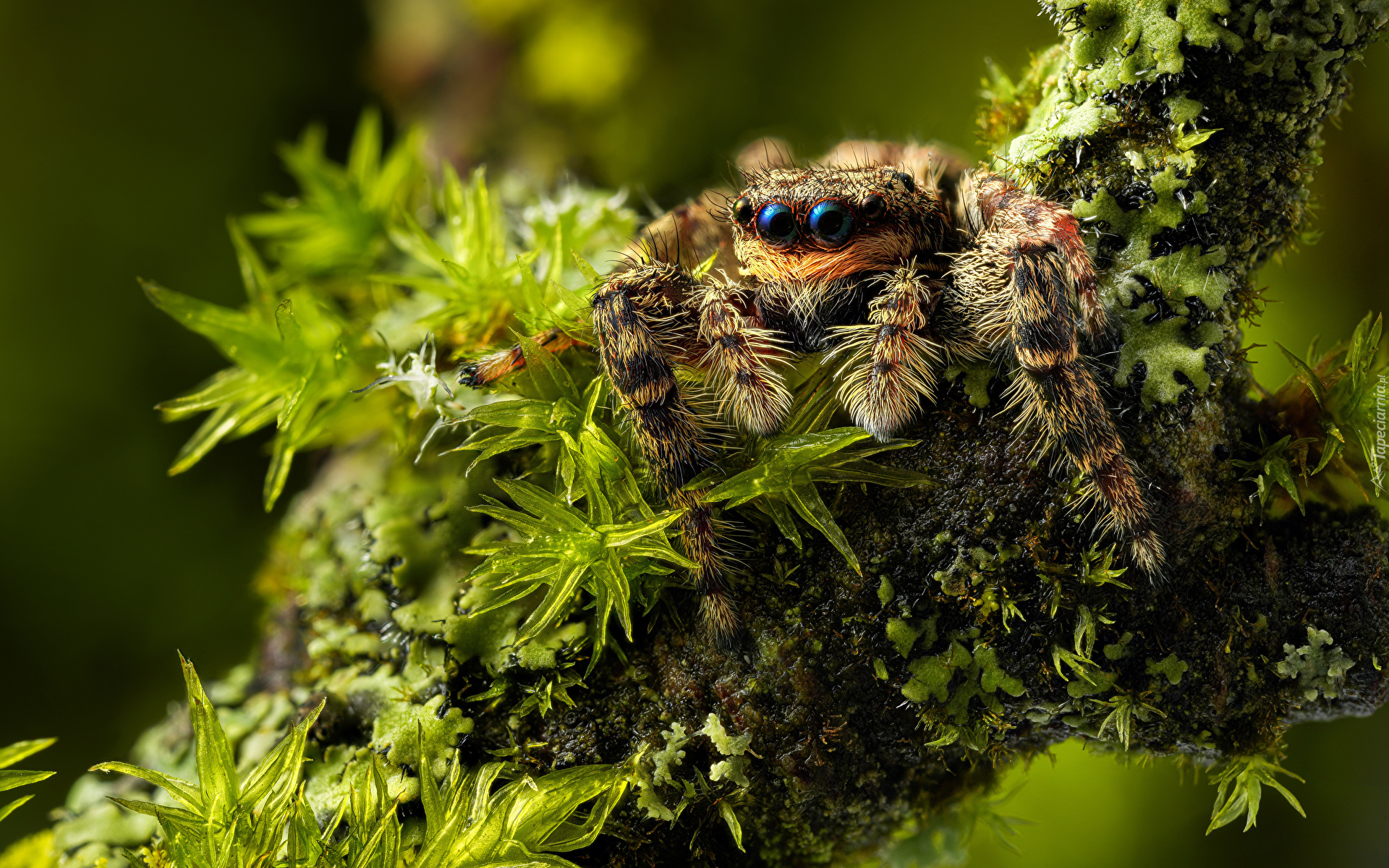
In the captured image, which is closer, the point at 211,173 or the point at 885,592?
the point at 885,592

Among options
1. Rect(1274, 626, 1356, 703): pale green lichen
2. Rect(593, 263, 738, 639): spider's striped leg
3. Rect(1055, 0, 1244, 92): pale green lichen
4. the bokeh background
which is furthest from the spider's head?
the bokeh background

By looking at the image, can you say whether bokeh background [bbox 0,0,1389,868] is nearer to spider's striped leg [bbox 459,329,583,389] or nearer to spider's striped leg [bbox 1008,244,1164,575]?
spider's striped leg [bbox 459,329,583,389]

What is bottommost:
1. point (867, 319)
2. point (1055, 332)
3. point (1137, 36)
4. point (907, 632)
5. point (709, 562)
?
point (907, 632)

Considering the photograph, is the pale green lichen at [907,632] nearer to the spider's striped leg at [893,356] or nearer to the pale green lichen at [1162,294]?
the spider's striped leg at [893,356]

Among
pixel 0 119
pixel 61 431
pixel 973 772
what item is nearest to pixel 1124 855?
pixel 973 772

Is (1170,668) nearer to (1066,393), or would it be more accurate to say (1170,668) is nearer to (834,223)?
(1066,393)

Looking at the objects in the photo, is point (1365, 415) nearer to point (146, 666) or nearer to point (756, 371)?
point (756, 371)

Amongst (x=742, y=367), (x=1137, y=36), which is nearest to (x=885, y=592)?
(x=742, y=367)
